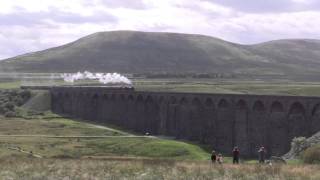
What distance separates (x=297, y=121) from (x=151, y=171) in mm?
48553

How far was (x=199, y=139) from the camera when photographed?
98438 millimetres

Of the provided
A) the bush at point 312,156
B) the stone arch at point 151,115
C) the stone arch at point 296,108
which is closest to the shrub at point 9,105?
the stone arch at point 151,115

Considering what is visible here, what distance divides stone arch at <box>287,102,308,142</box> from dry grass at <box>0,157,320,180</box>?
43478 millimetres

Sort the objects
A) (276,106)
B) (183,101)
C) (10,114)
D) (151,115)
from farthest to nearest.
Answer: (10,114), (151,115), (183,101), (276,106)

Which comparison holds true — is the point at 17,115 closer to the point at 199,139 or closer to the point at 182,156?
the point at 199,139

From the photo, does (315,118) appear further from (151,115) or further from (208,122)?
(151,115)

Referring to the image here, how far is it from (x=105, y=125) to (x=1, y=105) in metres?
34.0

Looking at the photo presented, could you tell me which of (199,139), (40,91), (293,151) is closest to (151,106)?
(199,139)

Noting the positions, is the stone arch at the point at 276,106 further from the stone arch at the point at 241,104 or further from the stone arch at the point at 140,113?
the stone arch at the point at 140,113

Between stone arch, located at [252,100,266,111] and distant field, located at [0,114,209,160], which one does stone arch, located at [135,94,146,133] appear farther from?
stone arch, located at [252,100,266,111]

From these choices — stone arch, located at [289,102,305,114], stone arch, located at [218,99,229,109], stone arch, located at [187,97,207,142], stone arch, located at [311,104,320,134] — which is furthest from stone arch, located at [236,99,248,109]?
stone arch, located at [311,104,320,134]

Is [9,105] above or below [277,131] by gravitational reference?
below

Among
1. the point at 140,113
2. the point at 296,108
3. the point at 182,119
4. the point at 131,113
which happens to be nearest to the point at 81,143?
the point at 182,119

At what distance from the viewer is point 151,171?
33125 millimetres
